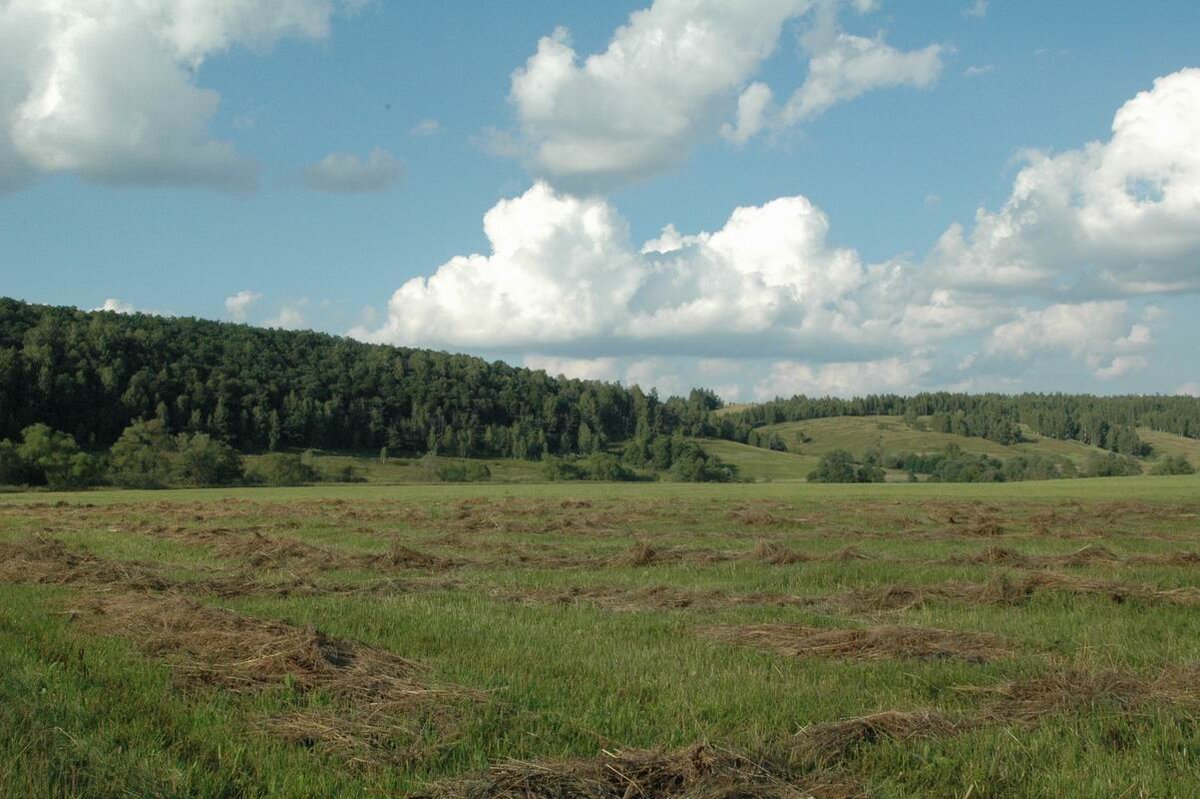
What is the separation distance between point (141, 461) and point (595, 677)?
108m

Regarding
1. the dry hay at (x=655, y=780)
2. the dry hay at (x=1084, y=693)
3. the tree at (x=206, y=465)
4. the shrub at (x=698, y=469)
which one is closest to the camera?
the dry hay at (x=655, y=780)

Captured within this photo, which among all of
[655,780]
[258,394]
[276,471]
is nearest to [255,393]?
[258,394]

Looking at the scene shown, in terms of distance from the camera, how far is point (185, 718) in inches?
309

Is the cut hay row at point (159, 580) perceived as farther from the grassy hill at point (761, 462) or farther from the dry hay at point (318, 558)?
the grassy hill at point (761, 462)

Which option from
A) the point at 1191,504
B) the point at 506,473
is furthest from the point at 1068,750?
the point at 506,473

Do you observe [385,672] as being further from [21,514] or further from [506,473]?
[506,473]

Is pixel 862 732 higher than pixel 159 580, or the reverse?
pixel 862 732

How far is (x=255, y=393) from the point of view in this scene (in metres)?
154

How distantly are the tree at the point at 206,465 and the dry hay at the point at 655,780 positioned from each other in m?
109

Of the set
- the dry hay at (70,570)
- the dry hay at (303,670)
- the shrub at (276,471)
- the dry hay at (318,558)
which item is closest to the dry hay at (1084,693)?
the dry hay at (303,670)

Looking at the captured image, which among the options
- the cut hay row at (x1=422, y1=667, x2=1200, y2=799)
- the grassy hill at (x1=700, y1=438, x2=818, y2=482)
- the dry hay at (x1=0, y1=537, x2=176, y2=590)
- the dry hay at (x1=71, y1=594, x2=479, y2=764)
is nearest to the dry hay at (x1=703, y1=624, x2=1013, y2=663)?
the cut hay row at (x1=422, y1=667, x2=1200, y2=799)

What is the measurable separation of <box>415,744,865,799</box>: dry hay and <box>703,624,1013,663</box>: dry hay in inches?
178

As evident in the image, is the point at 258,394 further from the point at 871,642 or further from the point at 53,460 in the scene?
the point at 871,642

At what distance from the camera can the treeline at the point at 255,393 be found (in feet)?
438
